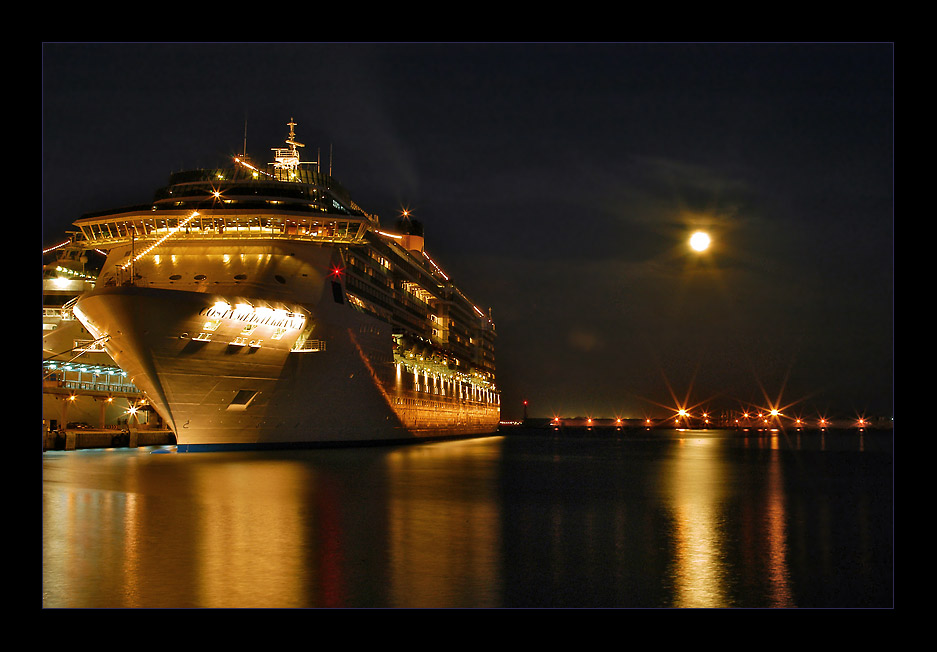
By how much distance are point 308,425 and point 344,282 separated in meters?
7.70

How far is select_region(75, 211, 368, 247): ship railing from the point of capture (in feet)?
130

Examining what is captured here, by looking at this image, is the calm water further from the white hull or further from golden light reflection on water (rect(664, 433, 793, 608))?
the white hull

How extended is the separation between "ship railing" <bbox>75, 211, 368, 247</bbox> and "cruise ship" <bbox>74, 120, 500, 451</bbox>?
0.07m

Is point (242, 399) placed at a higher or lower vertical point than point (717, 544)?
higher

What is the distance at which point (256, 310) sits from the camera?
34156 mm

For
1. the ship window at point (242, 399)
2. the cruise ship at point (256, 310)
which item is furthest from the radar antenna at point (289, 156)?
the ship window at point (242, 399)

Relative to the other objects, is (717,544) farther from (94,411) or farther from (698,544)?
(94,411)

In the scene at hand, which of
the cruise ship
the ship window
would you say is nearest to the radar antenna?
the cruise ship

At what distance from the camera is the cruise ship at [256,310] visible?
32500 mm

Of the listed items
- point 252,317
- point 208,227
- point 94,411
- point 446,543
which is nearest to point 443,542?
point 446,543

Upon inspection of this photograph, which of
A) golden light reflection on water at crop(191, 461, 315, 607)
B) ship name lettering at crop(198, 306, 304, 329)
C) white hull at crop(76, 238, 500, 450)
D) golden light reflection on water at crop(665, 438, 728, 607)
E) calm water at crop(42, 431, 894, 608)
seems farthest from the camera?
ship name lettering at crop(198, 306, 304, 329)

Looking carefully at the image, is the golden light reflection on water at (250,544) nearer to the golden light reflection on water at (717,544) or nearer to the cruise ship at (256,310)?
the golden light reflection on water at (717,544)

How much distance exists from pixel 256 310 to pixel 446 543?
22632mm
